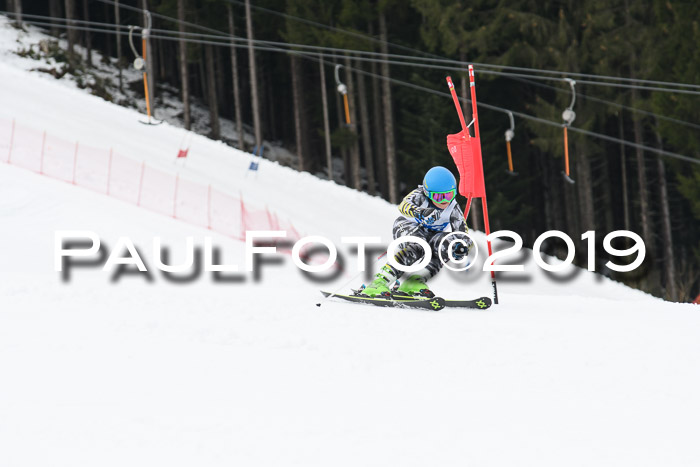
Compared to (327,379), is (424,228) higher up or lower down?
higher up

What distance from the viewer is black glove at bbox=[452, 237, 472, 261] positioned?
23.0 feet

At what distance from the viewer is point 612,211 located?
1329 inches

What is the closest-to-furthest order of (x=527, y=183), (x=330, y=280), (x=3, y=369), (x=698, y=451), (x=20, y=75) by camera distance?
(x=698, y=451)
(x=3, y=369)
(x=330, y=280)
(x=20, y=75)
(x=527, y=183)

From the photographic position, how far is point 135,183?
56.1 ft

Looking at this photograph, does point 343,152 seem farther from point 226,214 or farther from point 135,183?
point 226,214

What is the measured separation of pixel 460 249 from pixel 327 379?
112 inches

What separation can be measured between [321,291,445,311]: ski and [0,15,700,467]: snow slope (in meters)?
0.23

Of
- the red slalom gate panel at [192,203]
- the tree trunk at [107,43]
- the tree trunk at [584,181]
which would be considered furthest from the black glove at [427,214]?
the tree trunk at [107,43]

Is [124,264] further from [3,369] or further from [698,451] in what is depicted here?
[698,451]

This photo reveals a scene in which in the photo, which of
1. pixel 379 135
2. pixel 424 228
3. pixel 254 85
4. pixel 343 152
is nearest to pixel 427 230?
pixel 424 228

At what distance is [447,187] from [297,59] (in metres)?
27.3

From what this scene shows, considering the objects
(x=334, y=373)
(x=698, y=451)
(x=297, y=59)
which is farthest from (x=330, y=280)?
(x=297, y=59)

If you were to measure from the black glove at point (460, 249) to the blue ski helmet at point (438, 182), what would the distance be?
0.50 m

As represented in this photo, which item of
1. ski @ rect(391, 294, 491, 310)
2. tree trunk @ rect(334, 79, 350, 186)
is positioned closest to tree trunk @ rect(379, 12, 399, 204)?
tree trunk @ rect(334, 79, 350, 186)
